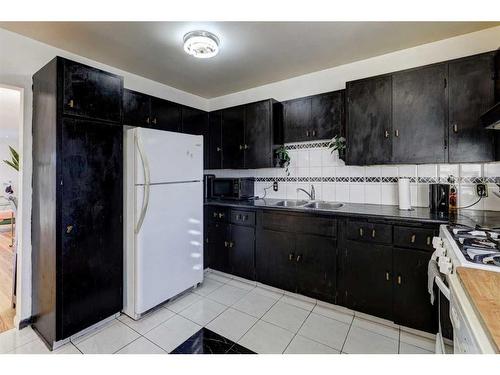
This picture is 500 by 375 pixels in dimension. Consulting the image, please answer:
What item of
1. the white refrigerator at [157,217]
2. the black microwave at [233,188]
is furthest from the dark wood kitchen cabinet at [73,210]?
the black microwave at [233,188]

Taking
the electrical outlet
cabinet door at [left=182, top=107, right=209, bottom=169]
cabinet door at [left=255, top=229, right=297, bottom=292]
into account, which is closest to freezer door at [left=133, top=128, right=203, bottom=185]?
cabinet door at [left=182, top=107, right=209, bottom=169]

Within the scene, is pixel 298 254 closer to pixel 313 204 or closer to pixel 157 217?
pixel 313 204

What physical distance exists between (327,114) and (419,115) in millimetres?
875

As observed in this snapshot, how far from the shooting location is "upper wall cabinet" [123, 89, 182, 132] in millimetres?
2594

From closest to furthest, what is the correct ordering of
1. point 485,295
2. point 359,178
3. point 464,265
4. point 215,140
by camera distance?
1. point 485,295
2. point 464,265
3. point 359,178
4. point 215,140

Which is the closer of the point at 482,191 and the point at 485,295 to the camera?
the point at 485,295

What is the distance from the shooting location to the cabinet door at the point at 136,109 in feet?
8.43

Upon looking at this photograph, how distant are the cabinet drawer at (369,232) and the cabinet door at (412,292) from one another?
5.0 inches

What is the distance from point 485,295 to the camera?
77cm

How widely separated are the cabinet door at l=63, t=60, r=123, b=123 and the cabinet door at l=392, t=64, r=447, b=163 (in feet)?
8.21

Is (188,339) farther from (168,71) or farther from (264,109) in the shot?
(168,71)

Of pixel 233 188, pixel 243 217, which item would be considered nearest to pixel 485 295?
pixel 243 217

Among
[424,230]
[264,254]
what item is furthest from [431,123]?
[264,254]

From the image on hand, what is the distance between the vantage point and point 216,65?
2607 mm
